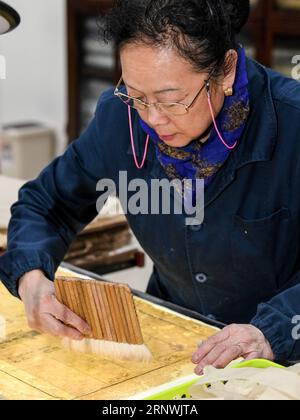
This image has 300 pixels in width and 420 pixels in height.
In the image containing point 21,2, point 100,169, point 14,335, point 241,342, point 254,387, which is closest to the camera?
point 254,387

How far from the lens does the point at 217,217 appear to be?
213 cm

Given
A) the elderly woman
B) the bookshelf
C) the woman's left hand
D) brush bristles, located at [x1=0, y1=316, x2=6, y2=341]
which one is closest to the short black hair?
the elderly woman

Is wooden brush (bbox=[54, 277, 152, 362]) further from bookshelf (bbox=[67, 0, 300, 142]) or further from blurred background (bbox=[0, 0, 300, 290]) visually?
blurred background (bbox=[0, 0, 300, 290])

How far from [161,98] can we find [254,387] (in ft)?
2.23

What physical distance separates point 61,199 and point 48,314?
0.45 metres

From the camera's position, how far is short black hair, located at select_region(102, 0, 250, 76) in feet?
5.89

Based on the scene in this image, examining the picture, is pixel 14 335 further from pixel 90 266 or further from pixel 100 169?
pixel 90 266

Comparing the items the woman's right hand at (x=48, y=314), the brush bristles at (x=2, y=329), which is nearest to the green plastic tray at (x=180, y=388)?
the woman's right hand at (x=48, y=314)

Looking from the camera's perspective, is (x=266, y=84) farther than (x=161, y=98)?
Yes

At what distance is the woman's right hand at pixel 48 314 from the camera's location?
6.57ft

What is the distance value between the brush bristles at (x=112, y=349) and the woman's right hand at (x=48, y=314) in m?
0.02

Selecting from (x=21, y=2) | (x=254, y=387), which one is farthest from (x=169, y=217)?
(x=21, y=2)

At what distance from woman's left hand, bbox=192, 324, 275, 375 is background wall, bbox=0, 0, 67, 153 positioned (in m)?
4.82

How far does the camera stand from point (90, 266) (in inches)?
125
